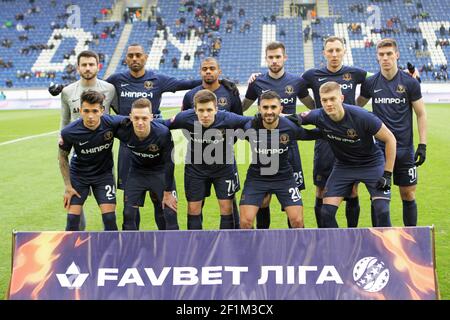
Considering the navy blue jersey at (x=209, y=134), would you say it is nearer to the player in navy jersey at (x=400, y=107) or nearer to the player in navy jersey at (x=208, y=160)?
the player in navy jersey at (x=208, y=160)

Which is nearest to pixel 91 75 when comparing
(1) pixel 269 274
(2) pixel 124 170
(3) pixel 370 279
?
(2) pixel 124 170

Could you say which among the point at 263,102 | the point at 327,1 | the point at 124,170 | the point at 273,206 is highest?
the point at 327,1

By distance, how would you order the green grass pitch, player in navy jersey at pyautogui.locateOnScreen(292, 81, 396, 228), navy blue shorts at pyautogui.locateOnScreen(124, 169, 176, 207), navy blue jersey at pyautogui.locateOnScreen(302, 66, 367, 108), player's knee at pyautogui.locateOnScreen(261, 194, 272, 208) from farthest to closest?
the green grass pitch → navy blue jersey at pyautogui.locateOnScreen(302, 66, 367, 108) → player's knee at pyautogui.locateOnScreen(261, 194, 272, 208) → navy blue shorts at pyautogui.locateOnScreen(124, 169, 176, 207) → player in navy jersey at pyautogui.locateOnScreen(292, 81, 396, 228)

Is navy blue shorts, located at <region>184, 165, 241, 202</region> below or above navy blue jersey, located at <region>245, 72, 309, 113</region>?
below

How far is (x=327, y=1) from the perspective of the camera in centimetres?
4772

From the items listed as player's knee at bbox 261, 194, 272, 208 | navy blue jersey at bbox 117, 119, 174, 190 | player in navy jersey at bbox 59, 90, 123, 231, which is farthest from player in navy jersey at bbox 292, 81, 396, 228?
player in navy jersey at bbox 59, 90, 123, 231

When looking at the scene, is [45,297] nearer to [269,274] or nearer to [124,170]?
[269,274]

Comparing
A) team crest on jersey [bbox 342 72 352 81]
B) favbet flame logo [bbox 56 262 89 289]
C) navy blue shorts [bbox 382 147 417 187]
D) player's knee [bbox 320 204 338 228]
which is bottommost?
favbet flame logo [bbox 56 262 89 289]

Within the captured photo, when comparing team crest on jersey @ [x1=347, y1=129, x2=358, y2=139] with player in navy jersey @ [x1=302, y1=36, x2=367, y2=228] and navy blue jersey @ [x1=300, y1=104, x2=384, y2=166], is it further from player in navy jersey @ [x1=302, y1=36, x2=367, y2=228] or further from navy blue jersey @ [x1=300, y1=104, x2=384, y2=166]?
player in navy jersey @ [x1=302, y1=36, x2=367, y2=228]

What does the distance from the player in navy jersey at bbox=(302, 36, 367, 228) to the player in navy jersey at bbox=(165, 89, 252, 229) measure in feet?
3.63

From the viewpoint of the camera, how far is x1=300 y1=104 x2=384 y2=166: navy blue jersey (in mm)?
5215

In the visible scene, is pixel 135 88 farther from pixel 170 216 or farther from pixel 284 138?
pixel 284 138
